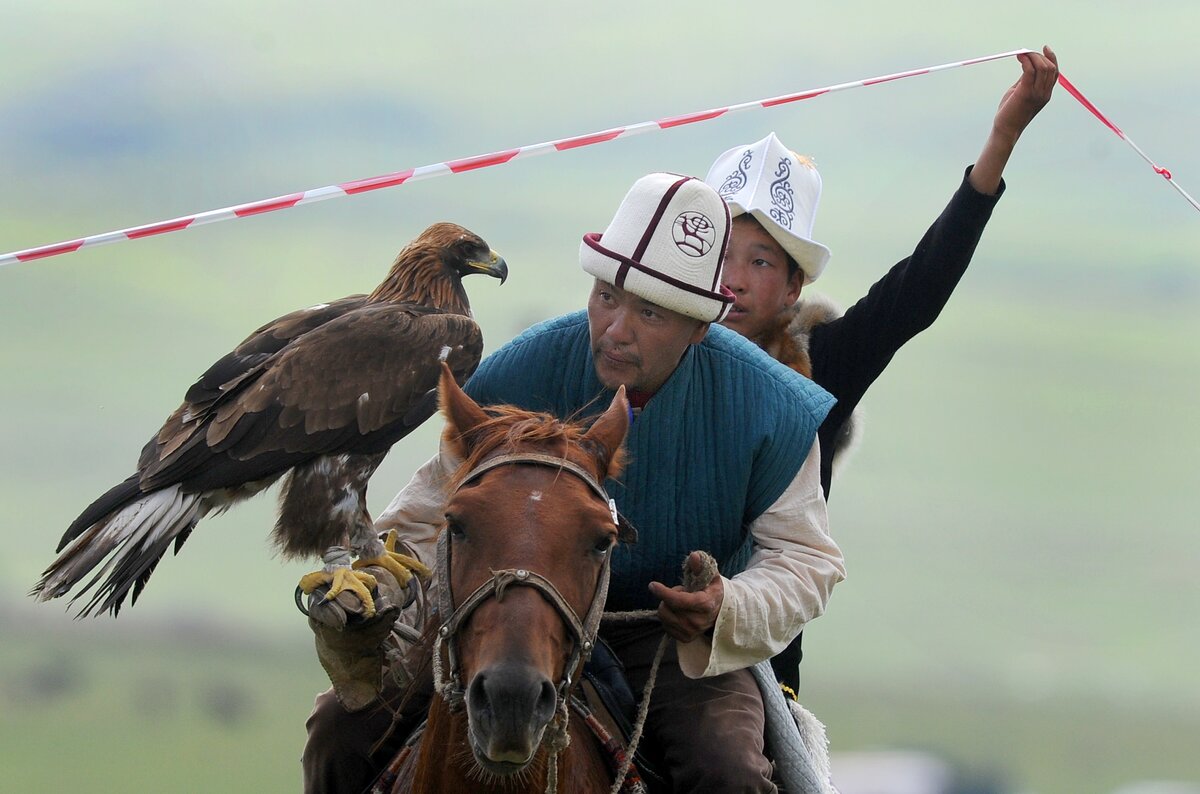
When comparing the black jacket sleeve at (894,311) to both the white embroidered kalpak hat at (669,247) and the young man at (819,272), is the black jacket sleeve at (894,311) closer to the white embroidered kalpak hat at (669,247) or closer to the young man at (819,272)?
the young man at (819,272)

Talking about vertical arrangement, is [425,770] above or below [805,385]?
below

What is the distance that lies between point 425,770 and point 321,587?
0.43 meters

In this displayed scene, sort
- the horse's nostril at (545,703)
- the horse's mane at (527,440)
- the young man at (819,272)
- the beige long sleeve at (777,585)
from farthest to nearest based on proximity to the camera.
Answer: the young man at (819,272) < the beige long sleeve at (777,585) < the horse's mane at (527,440) < the horse's nostril at (545,703)

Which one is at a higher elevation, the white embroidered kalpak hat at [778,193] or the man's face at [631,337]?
the white embroidered kalpak hat at [778,193]

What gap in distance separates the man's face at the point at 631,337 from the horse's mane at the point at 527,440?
0.51m

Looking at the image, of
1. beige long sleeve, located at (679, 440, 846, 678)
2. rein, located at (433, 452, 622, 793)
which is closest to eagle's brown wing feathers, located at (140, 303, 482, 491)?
beige long sleeve, located at (679, 440, 846, 678)

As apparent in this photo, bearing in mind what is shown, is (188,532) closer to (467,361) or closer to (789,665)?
(467,361)

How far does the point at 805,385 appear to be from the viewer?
3.02 m

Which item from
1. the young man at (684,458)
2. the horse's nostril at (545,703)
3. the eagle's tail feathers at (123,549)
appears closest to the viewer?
the horse's nostril at (545,703)

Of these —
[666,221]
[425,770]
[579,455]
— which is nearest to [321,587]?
[425,770]

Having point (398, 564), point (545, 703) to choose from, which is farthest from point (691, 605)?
point (398, 564)

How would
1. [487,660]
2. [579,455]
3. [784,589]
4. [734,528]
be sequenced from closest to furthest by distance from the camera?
[487,660] < [579,455] < [784,589] < [734,528]

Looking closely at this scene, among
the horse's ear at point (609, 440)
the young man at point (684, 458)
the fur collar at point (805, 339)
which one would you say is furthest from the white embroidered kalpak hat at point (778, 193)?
the horse's ear at point (609, 440)

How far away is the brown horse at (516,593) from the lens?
1.90 metres
